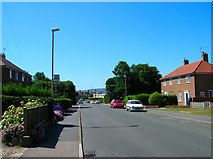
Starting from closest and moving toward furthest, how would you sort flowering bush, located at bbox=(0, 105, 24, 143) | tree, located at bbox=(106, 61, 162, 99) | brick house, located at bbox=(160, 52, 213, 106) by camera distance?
flowering bush, located at bbox=(0, 105, 24, 143) → brick house, located at bbox=(160, 52, 213, 106) → tree, located at bbox=(106, 61, 162, 99)

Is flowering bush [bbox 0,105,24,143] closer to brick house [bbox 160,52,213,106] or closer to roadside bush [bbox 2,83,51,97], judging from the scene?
roadside bush [bbox 2,83,51,97]

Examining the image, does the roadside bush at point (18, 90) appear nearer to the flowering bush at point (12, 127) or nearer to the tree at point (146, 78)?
the flowering bush at point (12, 127)

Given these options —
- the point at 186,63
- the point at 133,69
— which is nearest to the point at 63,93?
the point at 186,63

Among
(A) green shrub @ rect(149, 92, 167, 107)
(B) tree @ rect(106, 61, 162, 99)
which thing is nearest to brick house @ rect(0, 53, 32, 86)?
(A) green shrub @ rect(149, 92, 167, 107)

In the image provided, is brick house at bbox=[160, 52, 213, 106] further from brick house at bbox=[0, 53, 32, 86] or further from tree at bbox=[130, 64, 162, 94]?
brick house at bbox=[0, 53, 32, 86]

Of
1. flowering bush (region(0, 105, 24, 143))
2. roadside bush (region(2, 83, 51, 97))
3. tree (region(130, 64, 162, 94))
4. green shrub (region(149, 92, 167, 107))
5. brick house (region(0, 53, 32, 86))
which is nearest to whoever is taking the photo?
flowering bush (region(0, 105, 24, 143))

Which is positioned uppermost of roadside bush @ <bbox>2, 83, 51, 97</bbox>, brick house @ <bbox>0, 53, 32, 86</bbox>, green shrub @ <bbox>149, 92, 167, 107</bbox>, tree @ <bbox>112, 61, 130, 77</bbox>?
tree @ <bbox>112, 61, 130, 77</bbox>

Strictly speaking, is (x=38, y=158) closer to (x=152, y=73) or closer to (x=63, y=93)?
(x=63, y=93)

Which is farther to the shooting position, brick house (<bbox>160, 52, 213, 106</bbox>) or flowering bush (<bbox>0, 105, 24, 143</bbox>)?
brick house (<bbox>160, 52, 213, 106</bbox>)

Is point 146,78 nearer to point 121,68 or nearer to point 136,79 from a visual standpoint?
point 136,79

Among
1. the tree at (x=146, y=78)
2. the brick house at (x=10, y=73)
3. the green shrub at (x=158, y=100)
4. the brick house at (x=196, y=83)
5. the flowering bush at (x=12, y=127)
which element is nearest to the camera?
the flowering bush at (x=12, y=127)

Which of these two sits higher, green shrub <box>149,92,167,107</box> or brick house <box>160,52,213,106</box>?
brick house <box>160,52,213,106</box>

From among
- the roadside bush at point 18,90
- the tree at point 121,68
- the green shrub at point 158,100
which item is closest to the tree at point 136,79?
the tree at point 121,68

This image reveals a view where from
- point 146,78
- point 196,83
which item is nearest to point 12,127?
point 196,83
